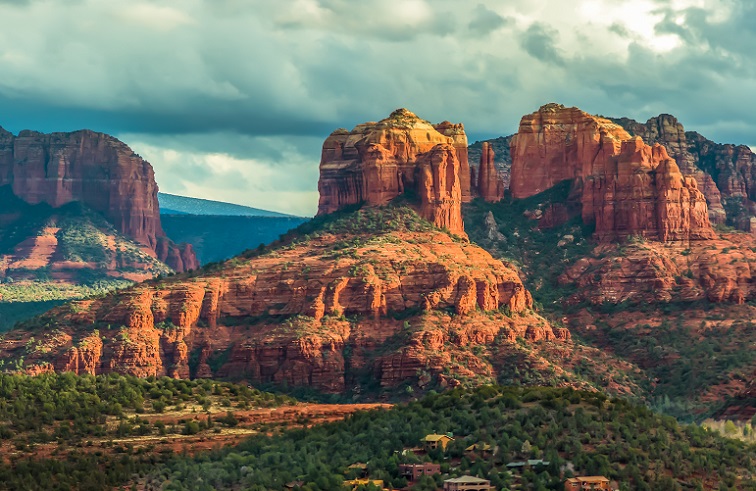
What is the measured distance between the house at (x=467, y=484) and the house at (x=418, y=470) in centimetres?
436

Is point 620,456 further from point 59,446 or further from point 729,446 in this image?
point 59,446

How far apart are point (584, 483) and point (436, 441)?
15888 millimetres

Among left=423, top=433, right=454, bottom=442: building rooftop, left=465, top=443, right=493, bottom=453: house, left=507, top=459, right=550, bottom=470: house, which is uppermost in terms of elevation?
left=423, top=433, right=454, bottom=442: building rooftop

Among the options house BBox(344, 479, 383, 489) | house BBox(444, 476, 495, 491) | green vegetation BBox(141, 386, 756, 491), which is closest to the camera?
house BBox(444, 476, 495, 491)

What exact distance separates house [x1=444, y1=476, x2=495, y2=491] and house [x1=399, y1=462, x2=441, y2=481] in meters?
4.36

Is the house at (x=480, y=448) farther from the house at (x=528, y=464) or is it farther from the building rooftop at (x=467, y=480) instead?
the building rooftop at (x=467, y=480)

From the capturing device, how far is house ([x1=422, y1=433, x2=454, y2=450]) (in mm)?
176875

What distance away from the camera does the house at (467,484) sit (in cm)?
16338

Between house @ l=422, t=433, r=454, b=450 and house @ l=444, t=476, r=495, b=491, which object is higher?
house @ l=422, t=433, r=454, b=450

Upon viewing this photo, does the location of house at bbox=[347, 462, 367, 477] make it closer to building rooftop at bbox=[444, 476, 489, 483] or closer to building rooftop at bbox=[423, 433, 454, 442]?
building rooftop at bbox=[423, 433, 454, 442]

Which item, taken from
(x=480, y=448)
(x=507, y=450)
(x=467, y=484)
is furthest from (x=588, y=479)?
(x=480, y=448)

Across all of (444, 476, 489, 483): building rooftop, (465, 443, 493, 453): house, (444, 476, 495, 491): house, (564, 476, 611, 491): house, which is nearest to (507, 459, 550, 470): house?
(465, 443, 493, 453): house

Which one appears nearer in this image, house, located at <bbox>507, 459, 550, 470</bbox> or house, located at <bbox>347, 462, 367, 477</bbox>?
house, located at <bbox>507, 459, 550, 470</bbox>

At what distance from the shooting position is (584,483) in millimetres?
165375
